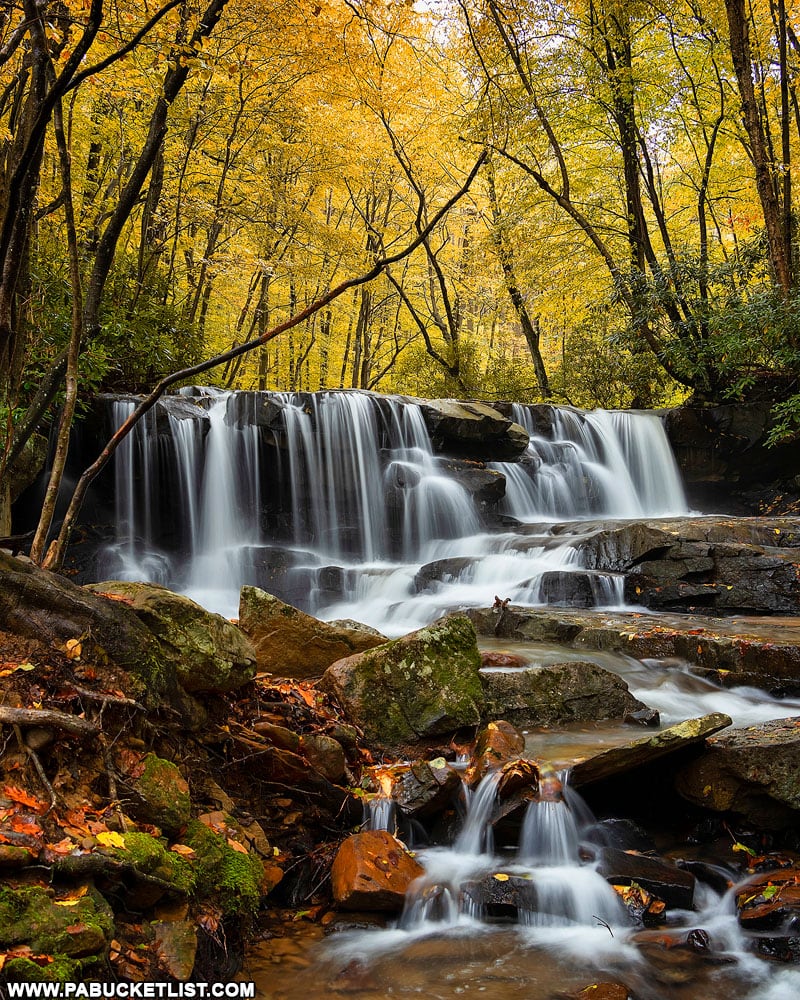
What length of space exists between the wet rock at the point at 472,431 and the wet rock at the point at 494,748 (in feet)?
31.4

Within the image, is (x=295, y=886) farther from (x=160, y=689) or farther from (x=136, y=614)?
(x=136, y=614)

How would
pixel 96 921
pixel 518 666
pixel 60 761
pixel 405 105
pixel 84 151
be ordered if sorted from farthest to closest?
pixel 405 105 < pixel 84 151 < pixel 518 666 < pixel 60 761 < pixel 96 921

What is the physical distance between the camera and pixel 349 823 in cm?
374

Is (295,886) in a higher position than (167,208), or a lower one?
lower

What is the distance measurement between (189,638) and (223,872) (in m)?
1.20

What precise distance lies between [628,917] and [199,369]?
3582mm

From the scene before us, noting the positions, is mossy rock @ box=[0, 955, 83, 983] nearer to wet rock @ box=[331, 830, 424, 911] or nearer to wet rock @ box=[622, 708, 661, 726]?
wet rock @ box=[331, 830, 424, 911]

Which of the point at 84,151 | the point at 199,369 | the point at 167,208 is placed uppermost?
the point at 84,151

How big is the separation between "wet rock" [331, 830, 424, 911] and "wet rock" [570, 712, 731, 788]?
1.20 metres

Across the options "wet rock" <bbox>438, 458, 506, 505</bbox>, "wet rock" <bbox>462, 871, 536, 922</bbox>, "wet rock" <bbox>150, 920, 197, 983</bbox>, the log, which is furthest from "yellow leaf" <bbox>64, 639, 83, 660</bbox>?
"wet rock" <bbox>438, 458, 506, 505</bbox>

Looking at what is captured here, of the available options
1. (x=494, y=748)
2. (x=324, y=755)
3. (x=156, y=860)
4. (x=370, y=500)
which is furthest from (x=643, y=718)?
(x=370, y=500)

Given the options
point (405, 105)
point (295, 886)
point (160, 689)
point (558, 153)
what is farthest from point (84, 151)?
point (295, 886)

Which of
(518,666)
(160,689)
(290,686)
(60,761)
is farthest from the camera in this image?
(518,666)

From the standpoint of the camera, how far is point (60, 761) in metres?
2.61
